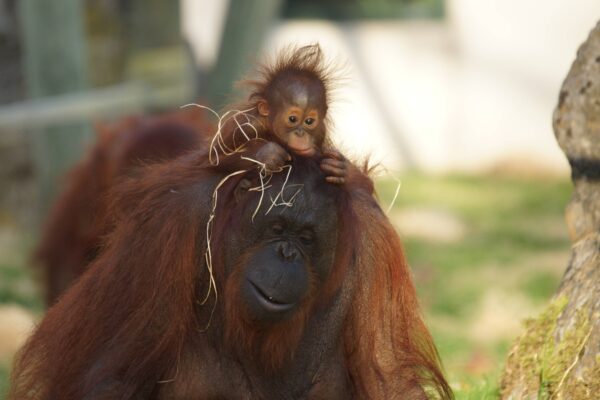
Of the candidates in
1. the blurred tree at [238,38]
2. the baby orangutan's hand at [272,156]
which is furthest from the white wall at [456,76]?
the baby orangutan's hand at [272,156]

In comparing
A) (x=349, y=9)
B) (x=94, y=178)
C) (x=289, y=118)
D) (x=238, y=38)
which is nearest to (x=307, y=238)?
(x=289, y=118)

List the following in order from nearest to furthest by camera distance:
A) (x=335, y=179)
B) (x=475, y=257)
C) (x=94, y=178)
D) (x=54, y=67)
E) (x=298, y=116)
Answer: (x=298, y=116) < (x=335, y=179) < (x=94, y=178) < (x=54, y=67) < (x=475, y=257)

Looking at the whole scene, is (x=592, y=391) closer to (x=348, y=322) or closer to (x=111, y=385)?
(x=348, y=322)

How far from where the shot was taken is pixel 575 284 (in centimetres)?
380

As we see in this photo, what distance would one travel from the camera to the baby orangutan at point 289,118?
3.46 metres

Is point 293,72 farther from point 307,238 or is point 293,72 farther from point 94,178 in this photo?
point 94,178

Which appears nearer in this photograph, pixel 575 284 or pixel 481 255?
pixel 575 284

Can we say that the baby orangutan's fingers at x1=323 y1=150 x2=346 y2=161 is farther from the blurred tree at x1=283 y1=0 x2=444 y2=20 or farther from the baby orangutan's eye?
the blurred tree at x1=283 y1=0 x2=444 y2=20

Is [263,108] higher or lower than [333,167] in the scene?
higher

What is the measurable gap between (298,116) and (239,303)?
0.63 metres

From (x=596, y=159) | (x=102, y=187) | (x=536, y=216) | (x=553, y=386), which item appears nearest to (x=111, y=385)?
(x=553, y=386)

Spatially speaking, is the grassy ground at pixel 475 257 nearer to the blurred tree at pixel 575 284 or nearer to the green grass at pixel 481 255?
the green grass at pixel 481 255

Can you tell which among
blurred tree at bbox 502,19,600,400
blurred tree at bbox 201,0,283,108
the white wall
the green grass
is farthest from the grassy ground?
blurred tree at bbox 201,0,283,108

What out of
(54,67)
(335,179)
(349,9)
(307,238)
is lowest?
(349,9)
